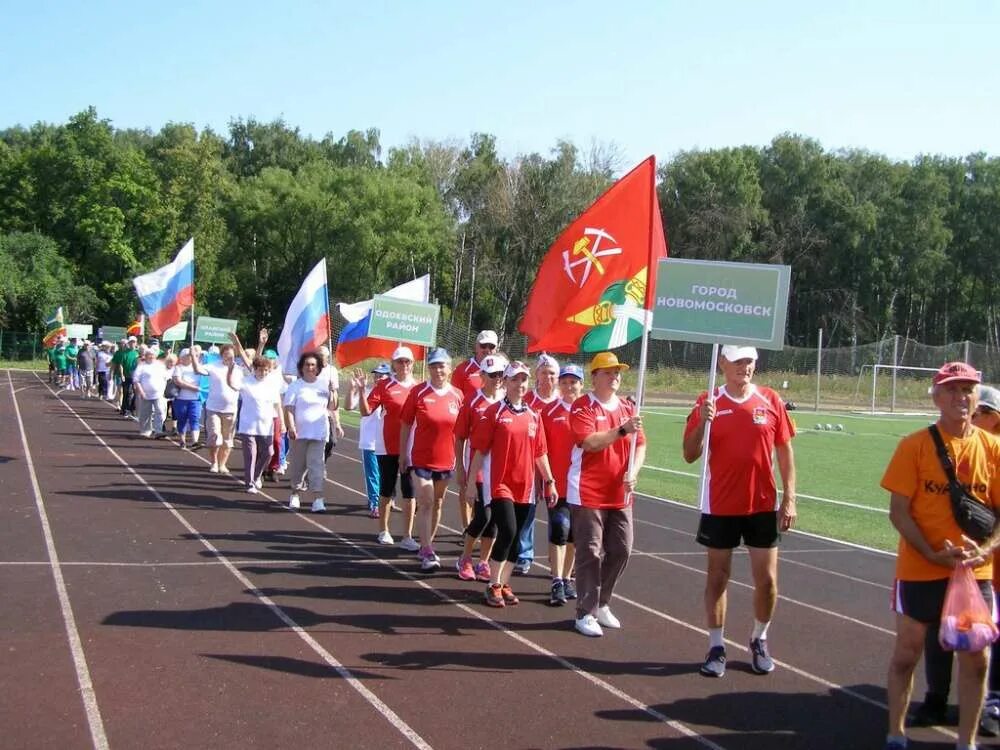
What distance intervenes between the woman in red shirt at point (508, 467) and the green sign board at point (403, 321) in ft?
18.0

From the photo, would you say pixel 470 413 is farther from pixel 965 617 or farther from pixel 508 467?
A: pixel 965 617

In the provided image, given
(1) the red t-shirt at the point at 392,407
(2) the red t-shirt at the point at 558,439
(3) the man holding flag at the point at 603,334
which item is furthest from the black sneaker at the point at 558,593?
(1) the red t-shirt at the point at 392,407

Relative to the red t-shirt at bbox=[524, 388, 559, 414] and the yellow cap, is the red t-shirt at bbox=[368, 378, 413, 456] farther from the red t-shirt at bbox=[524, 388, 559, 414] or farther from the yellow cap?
the yellow cap

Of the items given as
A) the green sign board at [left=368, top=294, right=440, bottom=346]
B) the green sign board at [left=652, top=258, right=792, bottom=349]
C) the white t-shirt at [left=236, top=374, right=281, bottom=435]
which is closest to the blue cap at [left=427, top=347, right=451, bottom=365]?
the green sign board at [left=652, top=258, right=792, bottom=349]

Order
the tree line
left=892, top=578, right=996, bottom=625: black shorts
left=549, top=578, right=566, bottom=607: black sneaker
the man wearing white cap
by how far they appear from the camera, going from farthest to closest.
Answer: the tree line
the man wearing white cap
left=549, top=578, right=566, bottom=607: black sneaker
left=892, top=578, right=996, bottom=625: black shorts

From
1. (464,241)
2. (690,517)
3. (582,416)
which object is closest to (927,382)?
(464,241)

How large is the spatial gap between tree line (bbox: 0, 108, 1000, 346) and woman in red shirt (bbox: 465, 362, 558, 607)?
53081 millimetres

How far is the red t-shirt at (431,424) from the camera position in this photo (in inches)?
379

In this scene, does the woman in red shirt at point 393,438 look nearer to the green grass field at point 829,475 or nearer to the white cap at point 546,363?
the white cap at point 546,363

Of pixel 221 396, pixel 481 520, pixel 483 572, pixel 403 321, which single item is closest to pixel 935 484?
pixel 481 520

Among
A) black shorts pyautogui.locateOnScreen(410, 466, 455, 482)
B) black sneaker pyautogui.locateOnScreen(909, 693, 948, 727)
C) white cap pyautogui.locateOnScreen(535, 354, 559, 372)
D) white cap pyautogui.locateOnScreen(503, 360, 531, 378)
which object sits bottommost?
black sneaker pyautogui.locateOnScreen(909, 693, 948, 727)

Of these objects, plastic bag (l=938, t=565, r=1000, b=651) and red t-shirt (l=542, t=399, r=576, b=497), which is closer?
plastic bag (l=938, t=565, r=1000, b=651)

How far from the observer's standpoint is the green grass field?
45.2ft

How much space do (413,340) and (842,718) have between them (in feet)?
28.6
